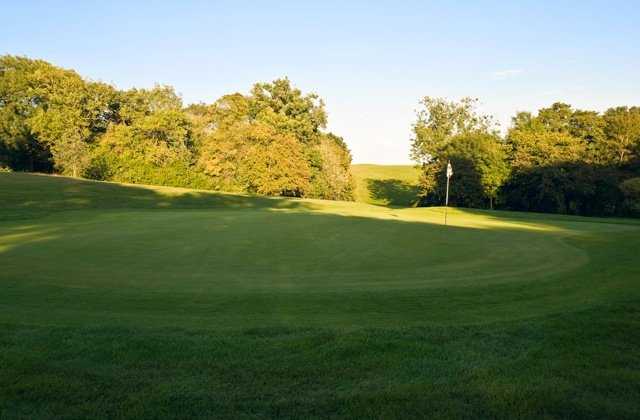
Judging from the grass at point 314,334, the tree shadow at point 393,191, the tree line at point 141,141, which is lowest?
the grass at point 314,334

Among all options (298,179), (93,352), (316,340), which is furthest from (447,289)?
(298,179)

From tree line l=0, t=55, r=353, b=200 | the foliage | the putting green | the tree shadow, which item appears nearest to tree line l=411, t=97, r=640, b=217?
→ the foliage

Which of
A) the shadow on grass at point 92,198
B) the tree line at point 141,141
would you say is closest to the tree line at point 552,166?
the tree line at point 141,141

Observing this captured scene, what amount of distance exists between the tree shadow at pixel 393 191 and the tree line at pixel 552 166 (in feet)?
73.7

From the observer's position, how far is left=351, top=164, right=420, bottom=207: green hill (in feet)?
310

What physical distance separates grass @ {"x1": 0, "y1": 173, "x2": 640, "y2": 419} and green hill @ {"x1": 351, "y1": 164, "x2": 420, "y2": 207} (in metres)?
73.2

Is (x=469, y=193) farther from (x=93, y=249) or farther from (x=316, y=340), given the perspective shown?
(x=316, y=340)

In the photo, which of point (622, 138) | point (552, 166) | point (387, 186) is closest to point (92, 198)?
point (552, 166)

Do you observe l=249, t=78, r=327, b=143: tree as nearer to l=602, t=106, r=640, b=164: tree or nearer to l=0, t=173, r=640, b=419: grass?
l=602, t=106, r=640, b=164: tree

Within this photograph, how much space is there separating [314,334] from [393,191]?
96.1 metres

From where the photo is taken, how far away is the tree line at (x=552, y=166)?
5669 centimetres

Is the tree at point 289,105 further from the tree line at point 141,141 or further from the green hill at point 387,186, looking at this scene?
the green hill at point 387,186

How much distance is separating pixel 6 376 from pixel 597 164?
207ft

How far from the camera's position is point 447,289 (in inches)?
331
